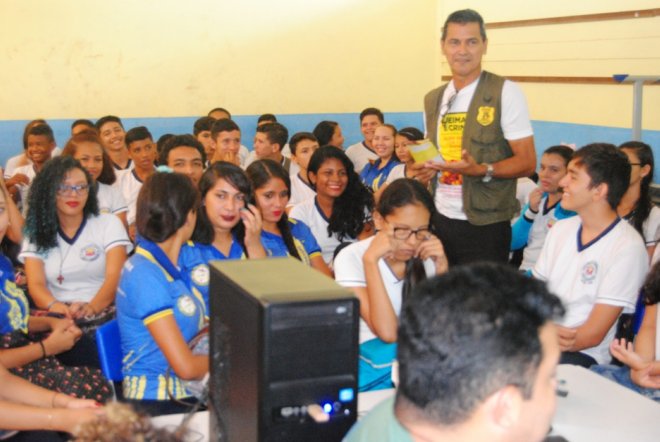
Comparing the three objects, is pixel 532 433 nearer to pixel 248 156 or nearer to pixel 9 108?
pixel 248 156

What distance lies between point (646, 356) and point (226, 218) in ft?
5.09

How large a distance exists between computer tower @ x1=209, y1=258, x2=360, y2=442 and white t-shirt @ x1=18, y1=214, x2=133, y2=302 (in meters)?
2.12

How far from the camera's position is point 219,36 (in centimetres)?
730

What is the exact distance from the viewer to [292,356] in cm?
129

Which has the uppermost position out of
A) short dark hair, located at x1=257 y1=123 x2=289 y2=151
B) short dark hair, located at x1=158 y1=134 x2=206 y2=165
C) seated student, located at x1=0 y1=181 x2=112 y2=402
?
short dark hair, located at x1=257 y1=123 x2=289 y2=151

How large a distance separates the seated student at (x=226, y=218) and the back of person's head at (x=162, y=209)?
41 cm

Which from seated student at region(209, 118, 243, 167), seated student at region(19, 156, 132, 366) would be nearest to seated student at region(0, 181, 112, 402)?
seated student at region(19, 156, 132, 366)

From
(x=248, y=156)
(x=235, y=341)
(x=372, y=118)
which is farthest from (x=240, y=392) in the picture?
(x=372, y=118)

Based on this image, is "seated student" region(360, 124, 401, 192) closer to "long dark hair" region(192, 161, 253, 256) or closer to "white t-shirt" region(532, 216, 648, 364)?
"long dark hair" region(192, 161, 253, 256)

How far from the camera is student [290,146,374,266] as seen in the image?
4.02m

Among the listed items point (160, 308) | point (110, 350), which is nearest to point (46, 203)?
point (110, 350)

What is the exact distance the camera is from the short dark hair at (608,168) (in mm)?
2852

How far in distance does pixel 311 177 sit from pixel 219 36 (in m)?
3.57

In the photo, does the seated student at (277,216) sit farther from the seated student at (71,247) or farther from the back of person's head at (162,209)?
the back of person's head at (162,209)
